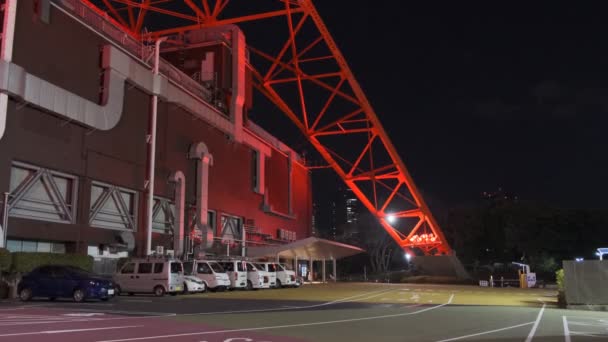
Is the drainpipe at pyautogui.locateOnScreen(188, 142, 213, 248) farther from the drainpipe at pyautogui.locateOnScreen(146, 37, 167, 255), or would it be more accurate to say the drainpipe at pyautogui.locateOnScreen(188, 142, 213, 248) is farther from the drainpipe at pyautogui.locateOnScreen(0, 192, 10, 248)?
the drainpipe at pyautogui.locateOnScreen(0, 192, 10, 248)

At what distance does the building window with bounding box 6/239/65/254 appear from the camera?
27453mm

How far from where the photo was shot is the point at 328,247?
48750 mm

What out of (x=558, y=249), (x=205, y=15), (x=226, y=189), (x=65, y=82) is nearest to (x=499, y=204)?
(x=558, y=249)

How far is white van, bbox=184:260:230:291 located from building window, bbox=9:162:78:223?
6.65 meters

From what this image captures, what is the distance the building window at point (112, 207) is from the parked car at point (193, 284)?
23.5 feet

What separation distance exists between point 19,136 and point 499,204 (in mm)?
66777

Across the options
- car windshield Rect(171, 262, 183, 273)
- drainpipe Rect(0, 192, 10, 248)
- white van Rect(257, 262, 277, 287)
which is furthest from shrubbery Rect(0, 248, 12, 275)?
white van Rect(257, 262, 277, 287)

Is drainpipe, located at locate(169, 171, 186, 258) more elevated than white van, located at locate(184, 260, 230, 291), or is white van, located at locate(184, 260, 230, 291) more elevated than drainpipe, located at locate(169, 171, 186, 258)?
drainpipe, located at locate(169, 171, 186, 258)

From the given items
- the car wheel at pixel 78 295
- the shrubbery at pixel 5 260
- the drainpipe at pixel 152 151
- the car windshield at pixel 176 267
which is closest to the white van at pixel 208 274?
the car windshield at pixel 176 267

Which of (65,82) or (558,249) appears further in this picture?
(558,249)

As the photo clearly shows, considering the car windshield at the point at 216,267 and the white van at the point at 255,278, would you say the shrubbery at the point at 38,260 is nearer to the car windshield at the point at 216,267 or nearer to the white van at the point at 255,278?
the car windshield at the point at 216,267

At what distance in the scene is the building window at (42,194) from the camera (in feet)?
89.1

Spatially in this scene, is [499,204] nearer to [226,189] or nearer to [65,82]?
[226,189]

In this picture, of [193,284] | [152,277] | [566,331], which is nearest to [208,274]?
[193,284]
